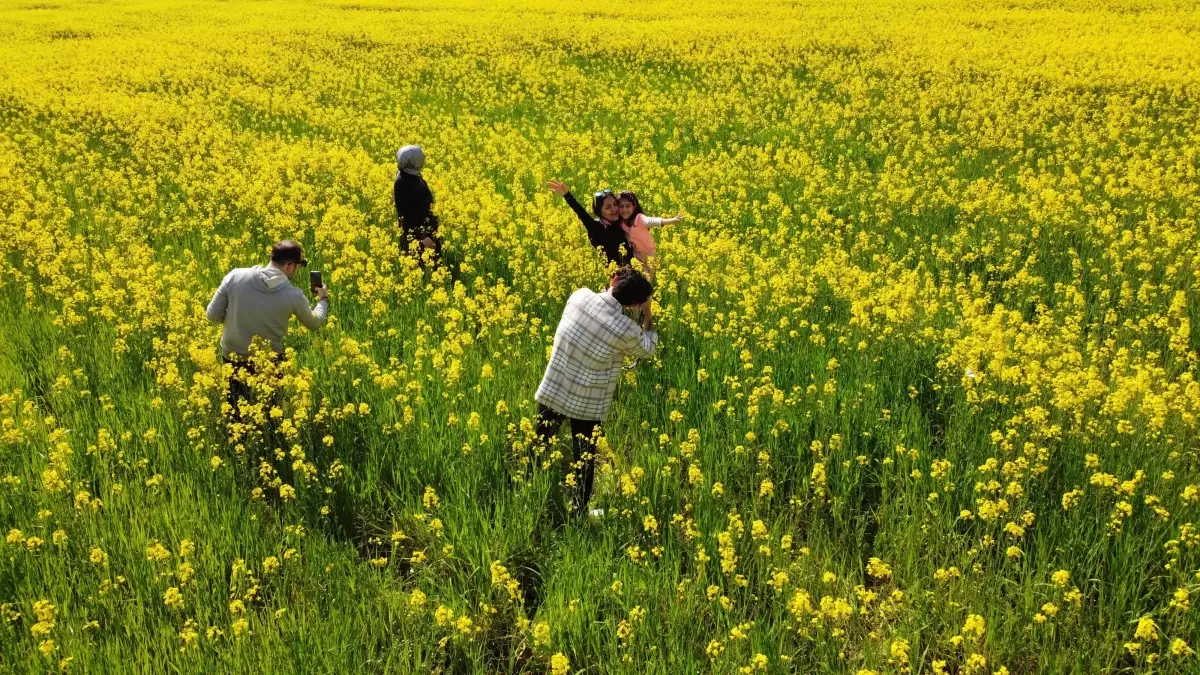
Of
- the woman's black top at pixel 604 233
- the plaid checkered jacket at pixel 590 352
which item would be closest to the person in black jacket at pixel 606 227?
the woman's black top at pixel 604 233

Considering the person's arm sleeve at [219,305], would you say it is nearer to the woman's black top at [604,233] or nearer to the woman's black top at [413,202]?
the woman's black top at [604,233]

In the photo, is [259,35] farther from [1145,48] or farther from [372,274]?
[1145,48]

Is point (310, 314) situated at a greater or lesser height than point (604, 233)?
lesser

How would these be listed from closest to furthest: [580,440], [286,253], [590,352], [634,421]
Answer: [590,352], [580,440], [286,253], [634,421]

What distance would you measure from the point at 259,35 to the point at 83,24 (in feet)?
26.7

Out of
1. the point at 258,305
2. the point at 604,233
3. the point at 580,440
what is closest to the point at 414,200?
the point at 604,233

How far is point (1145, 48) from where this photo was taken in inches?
821

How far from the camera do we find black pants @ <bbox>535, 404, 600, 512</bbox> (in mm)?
4480

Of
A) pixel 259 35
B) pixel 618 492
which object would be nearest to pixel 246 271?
pixel 618 492

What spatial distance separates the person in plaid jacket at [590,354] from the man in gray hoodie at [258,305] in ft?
5.46

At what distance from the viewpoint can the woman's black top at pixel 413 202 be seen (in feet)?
25.2

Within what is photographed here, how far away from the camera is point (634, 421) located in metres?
5.21

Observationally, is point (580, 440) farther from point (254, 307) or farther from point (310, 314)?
point (254, 307)

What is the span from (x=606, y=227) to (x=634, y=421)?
2.16m
